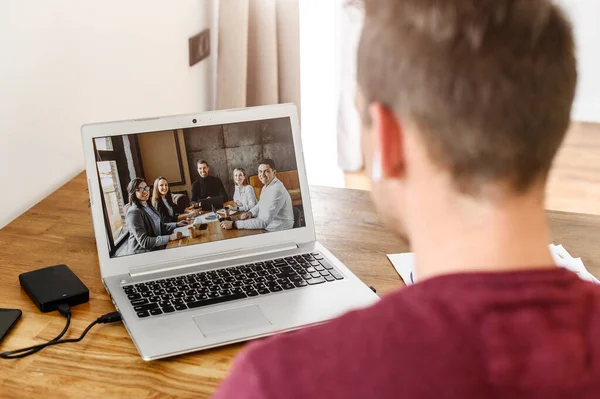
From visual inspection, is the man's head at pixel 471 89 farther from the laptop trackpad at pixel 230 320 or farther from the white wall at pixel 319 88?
the white wall at pixel 319 88

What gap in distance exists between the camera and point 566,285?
593 mm

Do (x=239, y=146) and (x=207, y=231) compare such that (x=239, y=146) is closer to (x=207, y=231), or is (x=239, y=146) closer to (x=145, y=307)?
(x=207, y=231)

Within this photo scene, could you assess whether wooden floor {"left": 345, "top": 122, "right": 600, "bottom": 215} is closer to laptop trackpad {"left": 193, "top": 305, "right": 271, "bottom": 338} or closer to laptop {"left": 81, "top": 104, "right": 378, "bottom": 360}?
laptop {"left": 81, "top": 104, "right": 378, "bottom": 360}

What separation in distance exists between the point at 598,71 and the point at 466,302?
3.96 meters

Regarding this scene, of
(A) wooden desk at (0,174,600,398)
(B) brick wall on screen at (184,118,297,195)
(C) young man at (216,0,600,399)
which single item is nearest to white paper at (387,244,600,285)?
(A) wooden desk at (0,174,600,398)

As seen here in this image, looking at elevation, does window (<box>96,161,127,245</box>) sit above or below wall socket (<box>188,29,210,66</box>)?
below

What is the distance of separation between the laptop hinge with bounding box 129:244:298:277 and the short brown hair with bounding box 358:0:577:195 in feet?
2.15

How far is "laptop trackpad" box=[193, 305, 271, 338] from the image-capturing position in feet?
3.47

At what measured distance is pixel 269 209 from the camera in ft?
→ 4.23

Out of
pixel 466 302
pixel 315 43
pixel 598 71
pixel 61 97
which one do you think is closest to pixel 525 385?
pixel 466 302

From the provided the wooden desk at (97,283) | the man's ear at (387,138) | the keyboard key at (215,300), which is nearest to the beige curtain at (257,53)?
the wooden desk at (97,283)

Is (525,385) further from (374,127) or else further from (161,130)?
(161,130)

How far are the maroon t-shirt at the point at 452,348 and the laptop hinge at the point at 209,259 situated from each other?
636 mm

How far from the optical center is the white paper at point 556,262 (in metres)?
1.22
